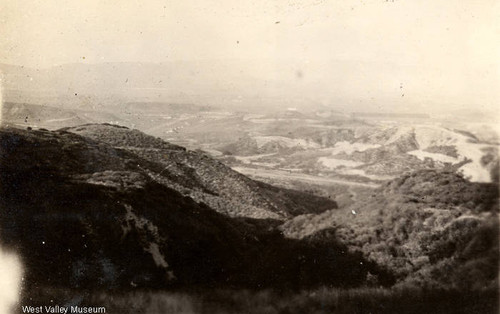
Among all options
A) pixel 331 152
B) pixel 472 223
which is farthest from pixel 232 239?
pixel 331 152

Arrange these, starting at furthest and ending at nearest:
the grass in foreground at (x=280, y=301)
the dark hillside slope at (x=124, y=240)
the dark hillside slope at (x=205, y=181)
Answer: the dark hillside slope at (x=205, y=181), the dark hillside slope at (x=124, y=240), the grass in foreground at (x=280, y=301)

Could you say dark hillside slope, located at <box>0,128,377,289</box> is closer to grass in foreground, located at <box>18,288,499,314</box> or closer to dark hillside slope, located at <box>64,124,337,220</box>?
grass in foreground, located at <box>18,288,499,314</box>

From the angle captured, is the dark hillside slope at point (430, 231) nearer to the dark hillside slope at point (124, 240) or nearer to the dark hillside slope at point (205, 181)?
the dark hillside slope at point (124, 240)

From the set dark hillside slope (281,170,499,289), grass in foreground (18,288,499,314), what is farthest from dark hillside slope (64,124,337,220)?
grass in foreground (18,288,499,314)

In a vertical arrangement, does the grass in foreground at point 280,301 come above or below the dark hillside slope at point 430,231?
below

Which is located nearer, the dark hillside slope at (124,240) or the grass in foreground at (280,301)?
the grass in foreground at (280,301)

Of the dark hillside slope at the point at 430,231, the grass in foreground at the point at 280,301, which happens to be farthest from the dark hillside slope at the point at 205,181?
the grass in foreground at the point at 280,301
